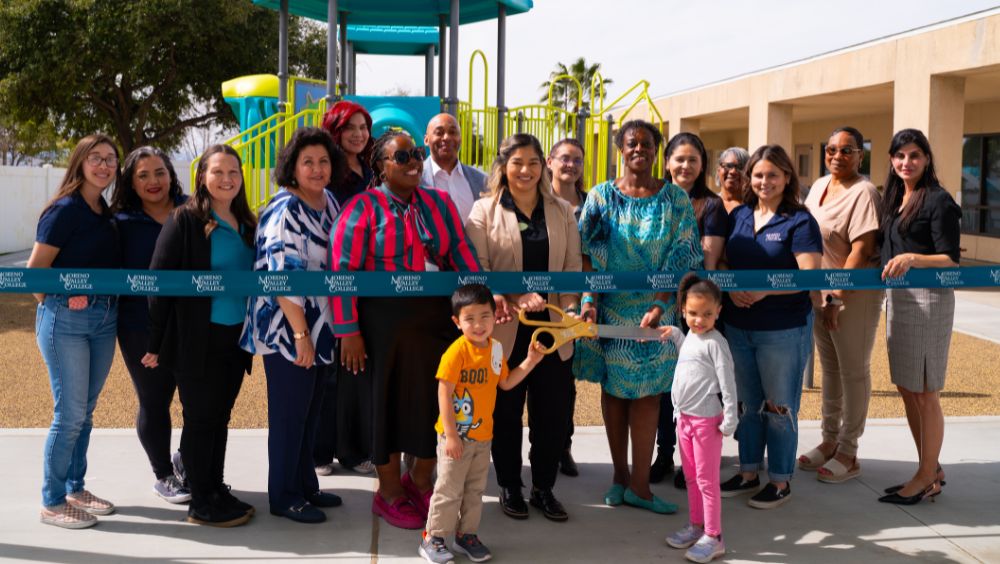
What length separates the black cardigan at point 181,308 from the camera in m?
4.39

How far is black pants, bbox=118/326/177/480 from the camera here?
4727 mm

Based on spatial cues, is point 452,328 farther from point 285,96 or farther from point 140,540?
point 285,96

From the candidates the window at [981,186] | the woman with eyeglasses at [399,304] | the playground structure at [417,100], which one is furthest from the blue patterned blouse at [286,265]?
the window at [981,186]

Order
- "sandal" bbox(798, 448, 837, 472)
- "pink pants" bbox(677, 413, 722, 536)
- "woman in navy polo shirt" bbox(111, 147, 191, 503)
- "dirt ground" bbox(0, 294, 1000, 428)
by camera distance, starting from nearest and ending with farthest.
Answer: "pink pants" bbox(677, 413, 722, 536) < "woman in navy polo shirt" bbox(111, 147, 191, 503) < "sandal" bbox(798, 448, 837, 472) < "dirt ground" bbox(0, 294, 1000, 428)

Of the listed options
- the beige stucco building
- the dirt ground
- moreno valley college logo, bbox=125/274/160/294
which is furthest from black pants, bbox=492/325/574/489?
the beige stucco building

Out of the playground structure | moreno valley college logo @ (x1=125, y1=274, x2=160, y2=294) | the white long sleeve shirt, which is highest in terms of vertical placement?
the playground structure

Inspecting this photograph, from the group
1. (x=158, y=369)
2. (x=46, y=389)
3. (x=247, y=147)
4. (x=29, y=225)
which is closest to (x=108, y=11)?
(x=29, y=225)

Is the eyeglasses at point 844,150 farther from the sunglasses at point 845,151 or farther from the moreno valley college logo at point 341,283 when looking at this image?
the moreno valley college logo at point 341,283

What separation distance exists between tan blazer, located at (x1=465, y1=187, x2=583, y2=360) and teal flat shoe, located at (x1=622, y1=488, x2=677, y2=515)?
0.90m

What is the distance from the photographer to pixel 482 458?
4.14 meters

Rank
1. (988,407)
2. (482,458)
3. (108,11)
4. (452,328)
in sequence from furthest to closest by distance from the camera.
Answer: (108,11) → (988,407) → (452,328) → (482,458)

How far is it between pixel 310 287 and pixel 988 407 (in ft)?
20.3

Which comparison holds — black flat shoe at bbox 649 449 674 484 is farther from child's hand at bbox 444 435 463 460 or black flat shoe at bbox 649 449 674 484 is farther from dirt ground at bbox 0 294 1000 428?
child's hand at bbox 444 435 463 460

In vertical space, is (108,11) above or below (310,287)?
above
